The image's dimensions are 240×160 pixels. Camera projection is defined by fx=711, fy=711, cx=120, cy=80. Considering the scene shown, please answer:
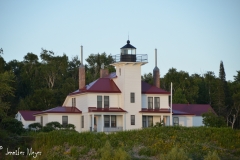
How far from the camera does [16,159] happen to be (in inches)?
1802

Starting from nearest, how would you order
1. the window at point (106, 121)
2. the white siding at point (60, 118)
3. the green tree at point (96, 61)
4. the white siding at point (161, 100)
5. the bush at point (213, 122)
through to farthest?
1. the window at point (106, 121)
2. the white siding at point (60, 118)
3. the bush at point (213, 122)
4. the white siding at point (161, 100)
5. the green tree at point (96, 61)

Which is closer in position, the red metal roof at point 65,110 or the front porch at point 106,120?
the front porch at point 106,120

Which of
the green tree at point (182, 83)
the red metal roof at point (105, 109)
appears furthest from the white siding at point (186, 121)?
the green tree at point (182, 83)

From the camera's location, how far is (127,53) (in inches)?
2566

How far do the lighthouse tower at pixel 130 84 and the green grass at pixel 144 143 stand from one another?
503 inches

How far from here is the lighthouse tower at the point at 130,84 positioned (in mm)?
64125

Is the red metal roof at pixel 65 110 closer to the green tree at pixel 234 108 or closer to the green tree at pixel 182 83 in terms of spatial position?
the green tree at pixel 234 108

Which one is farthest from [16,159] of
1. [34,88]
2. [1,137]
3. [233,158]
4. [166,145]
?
[34,88]

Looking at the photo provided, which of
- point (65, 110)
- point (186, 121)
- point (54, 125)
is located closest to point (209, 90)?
point (186, 121)

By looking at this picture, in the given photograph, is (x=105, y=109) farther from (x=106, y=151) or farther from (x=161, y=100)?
(x=106, y=151)

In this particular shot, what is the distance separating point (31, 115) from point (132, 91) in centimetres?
1354

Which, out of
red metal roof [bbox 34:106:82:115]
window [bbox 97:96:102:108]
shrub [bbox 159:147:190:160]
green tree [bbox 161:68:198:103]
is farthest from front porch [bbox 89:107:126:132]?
green tree [bbox 161:68:198:103]

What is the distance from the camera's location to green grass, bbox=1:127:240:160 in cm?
4544

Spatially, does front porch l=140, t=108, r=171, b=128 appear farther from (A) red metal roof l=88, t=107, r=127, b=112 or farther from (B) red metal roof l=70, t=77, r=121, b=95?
(B) red metal roof l=70, t=77, r=121, b=95
